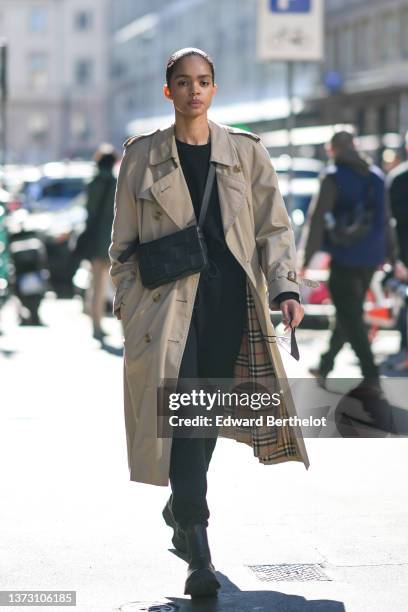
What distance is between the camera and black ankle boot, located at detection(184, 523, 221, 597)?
17.1ft

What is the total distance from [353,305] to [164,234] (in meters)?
5.40

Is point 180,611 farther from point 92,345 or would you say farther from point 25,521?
point 92,345

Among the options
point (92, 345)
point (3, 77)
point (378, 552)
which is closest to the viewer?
point (378, 552)

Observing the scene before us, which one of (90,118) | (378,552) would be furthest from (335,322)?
(90,118)

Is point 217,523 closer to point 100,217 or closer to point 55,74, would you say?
point 100,217

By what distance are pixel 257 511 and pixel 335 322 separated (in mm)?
4691

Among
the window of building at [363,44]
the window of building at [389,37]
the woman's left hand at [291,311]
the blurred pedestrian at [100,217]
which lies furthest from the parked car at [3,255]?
the window of building at [363,44]

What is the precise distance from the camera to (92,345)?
1492cm

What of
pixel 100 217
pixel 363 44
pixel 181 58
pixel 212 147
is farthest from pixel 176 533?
pixel 363 44

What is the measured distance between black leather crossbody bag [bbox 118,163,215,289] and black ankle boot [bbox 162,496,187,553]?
2.94ft

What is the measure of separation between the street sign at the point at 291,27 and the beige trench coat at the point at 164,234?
9.61 meters

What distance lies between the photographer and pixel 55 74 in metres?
119

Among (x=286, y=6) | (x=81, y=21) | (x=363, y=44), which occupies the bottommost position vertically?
(x=286, y=6)

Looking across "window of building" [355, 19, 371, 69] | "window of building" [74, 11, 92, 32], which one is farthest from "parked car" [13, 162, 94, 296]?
"window of building" [74, 11, 92, 32]
